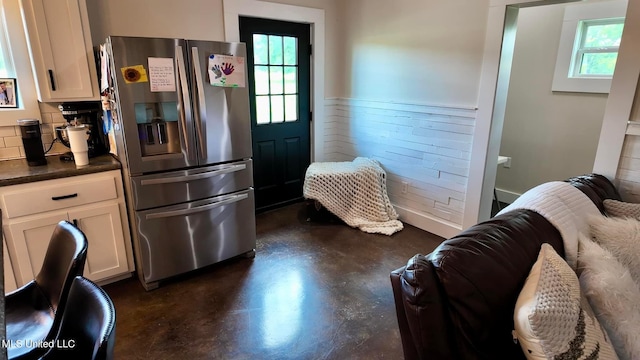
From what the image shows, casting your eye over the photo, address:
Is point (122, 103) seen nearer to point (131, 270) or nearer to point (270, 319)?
point (131, 270)

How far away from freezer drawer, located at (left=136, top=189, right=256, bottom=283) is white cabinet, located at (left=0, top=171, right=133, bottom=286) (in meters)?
0.19

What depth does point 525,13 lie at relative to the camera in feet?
11.9

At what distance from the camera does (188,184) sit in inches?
97.0

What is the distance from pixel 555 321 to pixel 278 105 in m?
3.24

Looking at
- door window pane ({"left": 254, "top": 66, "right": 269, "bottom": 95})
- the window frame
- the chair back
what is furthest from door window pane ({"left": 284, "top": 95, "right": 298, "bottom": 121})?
the chair back

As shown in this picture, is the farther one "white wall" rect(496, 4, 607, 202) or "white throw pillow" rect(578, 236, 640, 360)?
"white wall" rect(496, 4, 607, 202)

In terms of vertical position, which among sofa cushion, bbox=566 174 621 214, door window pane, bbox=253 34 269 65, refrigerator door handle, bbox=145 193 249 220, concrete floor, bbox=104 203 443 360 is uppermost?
door window pane, bbox=253 34 269 65

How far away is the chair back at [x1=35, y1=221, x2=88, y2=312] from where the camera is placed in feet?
3.81

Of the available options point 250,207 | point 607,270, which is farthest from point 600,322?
point 250,207

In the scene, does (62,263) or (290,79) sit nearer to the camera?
(62,263)

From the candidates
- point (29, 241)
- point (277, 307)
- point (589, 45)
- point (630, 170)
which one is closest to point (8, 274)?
point (29, 241)

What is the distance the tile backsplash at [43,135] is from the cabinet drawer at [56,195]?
1.92 feet

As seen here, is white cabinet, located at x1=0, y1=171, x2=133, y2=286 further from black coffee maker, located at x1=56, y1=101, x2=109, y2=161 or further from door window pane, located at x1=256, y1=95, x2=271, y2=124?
door window pane, located at x1=256, y1=95, x2=271, y2=124

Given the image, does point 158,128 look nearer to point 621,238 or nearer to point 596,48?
point 621,238
